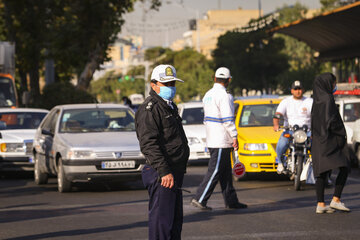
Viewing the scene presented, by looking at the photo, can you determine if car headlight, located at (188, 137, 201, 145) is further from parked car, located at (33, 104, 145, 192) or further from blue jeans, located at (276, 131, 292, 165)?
blue jeans, located at (276, 131, 292, 165)

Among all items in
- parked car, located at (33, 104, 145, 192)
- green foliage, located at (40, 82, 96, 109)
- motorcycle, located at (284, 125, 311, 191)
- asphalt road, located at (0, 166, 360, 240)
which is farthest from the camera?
green foliage, located at (40, 82, 96, 109)

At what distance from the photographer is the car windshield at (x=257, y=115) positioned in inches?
664

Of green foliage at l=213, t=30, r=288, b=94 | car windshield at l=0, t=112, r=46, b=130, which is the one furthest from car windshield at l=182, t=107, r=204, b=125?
green foliage at l=213, t=30, r=288, b=94

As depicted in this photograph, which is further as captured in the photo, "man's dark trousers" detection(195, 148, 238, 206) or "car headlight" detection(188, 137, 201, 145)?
"car headlight" detection(188, 137, 201, 145)

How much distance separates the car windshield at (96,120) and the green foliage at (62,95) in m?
19.0

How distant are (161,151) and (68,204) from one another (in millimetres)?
5852

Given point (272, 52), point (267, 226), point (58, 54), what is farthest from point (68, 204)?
point (272, 52)

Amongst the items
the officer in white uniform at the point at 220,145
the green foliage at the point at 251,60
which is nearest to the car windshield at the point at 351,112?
the officer in white uniform at the point at 220,145

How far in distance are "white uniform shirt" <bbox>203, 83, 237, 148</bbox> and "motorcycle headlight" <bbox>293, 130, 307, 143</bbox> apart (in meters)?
2.70

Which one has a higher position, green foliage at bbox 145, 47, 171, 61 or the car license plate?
green foliage at bbox 145, 47, 171, 61

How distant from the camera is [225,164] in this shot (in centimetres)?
1162

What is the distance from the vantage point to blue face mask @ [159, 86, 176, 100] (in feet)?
23.9

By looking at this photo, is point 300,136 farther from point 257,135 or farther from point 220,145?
point 220,145

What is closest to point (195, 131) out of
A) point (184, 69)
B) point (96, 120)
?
point (96, 120)
